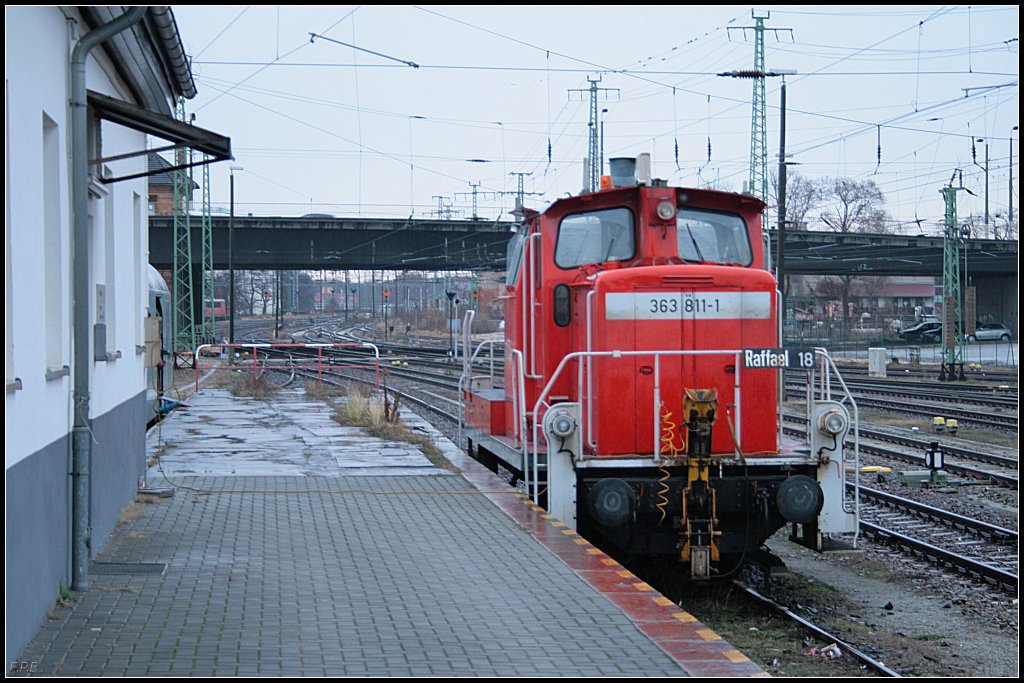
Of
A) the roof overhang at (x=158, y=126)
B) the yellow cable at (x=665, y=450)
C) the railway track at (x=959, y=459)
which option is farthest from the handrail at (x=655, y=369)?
the railway track at (x=959, y=459)

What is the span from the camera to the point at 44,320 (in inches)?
264

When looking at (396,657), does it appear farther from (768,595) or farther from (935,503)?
(935,503)

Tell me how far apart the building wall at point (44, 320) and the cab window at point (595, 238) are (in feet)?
13.2

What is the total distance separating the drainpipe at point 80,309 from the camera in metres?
7.29

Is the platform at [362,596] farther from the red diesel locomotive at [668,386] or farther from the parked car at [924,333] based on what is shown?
the parked car at [924,333]

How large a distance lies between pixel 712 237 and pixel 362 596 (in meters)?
4.74

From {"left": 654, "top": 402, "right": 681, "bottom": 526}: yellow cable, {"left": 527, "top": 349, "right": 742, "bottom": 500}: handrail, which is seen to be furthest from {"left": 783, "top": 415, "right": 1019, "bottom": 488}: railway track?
{"left": 654, "top": 402, "right": 681, "bottom": 526}: yellow cable

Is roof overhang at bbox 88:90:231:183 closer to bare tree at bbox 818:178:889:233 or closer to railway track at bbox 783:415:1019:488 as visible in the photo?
railway track at bbox 783:415:1019:488

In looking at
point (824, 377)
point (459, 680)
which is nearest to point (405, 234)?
point (824, 377)

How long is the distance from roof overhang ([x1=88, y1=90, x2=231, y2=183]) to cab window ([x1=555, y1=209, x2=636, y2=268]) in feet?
10.1

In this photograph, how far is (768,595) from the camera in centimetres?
937

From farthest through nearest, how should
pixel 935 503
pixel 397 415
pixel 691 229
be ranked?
pixel 397 415 → pixel 935 503 → pixel 691 229

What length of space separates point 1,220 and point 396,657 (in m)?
3.07

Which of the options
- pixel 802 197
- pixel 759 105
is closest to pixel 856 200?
pixel 802 197
